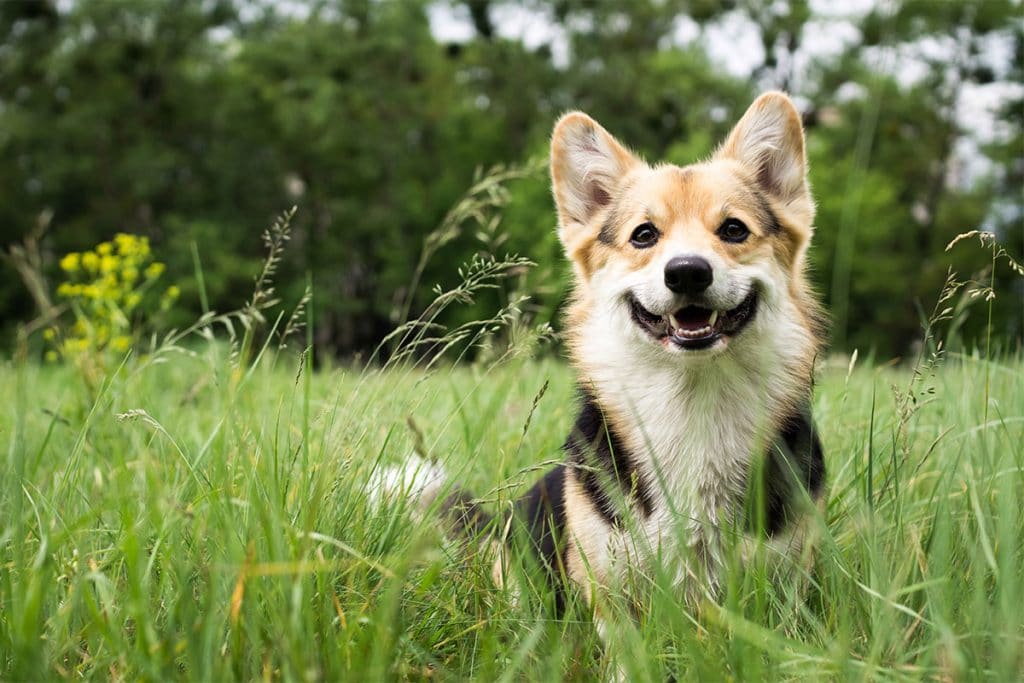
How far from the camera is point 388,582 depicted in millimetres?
1977

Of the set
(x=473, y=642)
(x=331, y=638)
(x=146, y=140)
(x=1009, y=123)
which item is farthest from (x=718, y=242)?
(x=146, y=140)

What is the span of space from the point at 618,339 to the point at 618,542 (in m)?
0.83

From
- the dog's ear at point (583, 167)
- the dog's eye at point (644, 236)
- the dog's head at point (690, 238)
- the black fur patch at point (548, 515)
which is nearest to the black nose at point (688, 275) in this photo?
the dog's head at point (690, 238)

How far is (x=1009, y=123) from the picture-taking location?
2472 cm

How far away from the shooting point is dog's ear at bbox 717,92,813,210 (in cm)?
326

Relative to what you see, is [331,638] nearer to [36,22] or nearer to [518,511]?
[518,511]

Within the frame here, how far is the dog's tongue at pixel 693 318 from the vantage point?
2775mm

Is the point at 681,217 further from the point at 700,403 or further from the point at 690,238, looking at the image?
the point at 700,403

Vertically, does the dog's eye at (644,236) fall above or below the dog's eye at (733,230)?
below

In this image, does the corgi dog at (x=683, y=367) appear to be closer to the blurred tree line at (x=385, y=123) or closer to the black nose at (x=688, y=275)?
the black nose at (x=688, y=275)

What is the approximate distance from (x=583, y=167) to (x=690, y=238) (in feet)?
2.51

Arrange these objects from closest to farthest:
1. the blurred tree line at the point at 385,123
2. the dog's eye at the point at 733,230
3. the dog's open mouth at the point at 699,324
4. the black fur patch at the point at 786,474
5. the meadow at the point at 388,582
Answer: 1. the meadow at the point at 388,582
2. the black fur patch at the point at 786,474
3. the dog's open mouth at the point at 699,324
4. the dog's eye at the point at 733,230
5. the blurred tree line at the point at 385,123

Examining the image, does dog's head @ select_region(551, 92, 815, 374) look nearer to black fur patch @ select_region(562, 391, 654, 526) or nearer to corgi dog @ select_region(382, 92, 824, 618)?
corgi dog @ select_region(382, 92, 824, 618)

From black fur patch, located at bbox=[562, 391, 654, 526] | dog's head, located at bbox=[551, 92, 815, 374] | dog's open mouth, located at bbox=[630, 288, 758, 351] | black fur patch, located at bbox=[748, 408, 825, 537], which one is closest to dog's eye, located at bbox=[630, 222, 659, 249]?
dog's head, located at bbox=[551, 92, 815, 374]
